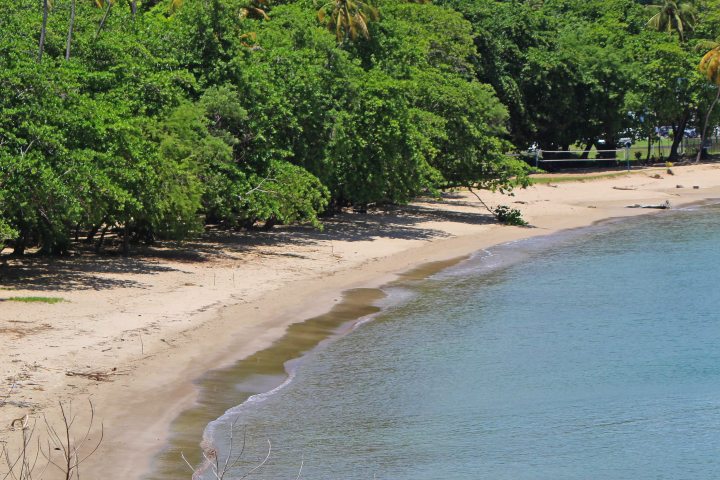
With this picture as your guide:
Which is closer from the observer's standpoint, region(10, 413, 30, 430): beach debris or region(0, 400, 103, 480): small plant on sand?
region(0, 400, 103, 480): small plant on sand

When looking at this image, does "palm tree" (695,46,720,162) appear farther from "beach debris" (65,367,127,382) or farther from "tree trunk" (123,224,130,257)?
"beach debris" (65,367,127,382)

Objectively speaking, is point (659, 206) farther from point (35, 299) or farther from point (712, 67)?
point (35, 299)

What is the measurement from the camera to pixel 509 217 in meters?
41.5

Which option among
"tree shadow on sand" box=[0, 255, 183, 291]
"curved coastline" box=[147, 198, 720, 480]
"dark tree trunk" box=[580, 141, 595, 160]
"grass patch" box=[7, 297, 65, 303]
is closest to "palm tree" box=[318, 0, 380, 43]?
"curved coastline" box=[147, 198, 720, 480]

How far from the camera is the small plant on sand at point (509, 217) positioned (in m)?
41.6

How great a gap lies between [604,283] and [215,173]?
11571mm

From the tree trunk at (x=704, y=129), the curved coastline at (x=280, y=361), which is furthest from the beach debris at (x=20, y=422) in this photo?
the tree trunk at (x=704, y=129)

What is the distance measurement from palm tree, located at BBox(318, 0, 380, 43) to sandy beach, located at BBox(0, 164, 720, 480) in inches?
258

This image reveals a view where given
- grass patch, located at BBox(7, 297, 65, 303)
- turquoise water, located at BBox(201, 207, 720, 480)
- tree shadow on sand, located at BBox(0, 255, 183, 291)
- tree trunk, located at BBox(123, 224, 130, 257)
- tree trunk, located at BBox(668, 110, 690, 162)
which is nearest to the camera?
turquoise water, located at BBox(201, 207, 720, 480)

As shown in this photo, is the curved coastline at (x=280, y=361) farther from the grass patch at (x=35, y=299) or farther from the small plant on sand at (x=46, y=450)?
the grass patch at (x=35, y=299)

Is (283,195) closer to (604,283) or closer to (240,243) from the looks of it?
(240,243)

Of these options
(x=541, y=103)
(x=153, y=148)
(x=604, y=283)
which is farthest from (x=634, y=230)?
(x=153, y=148)

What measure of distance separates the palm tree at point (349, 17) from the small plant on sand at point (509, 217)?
338 inches

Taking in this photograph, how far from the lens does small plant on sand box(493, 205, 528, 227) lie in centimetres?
4156
